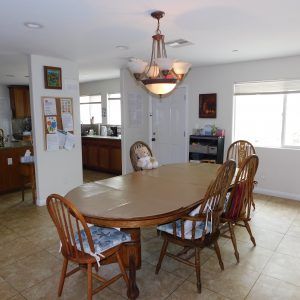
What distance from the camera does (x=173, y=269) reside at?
8.17 ft

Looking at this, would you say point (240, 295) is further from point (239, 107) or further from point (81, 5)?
point (239, 107)

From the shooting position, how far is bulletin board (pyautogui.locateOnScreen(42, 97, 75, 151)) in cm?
403

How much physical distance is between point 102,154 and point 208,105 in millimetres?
2690

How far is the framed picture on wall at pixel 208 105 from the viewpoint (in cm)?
493

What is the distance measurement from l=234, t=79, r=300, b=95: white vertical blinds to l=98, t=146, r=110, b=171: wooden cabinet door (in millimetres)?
3053

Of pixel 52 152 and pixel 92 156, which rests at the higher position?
pixel 52 152

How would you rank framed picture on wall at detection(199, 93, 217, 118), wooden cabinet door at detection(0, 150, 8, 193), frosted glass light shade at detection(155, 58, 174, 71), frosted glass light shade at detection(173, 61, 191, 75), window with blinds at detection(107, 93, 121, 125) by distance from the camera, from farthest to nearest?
window with blinds at detection(107, 93, 121, 125) < framed picture on wall at detection(199, 93, 217, 118) < wooden cabinet door at detection(0, 150, 8, 193) < frosted glass light shade at detection(173, 61, 191, 75) < frosted glass light shade at detection(155, 58, 174, 71)

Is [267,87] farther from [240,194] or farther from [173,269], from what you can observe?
[173,269]

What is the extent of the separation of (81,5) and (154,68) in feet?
2.59

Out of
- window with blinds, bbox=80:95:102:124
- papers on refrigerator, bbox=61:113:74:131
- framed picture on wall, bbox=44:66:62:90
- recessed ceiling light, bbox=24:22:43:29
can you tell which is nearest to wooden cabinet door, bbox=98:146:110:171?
window with blinds, bbox=80:95:102:124

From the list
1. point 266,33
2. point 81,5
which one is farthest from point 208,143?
point 81,5

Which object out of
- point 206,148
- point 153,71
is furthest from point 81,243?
point 206,148

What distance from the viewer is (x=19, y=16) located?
2.35m

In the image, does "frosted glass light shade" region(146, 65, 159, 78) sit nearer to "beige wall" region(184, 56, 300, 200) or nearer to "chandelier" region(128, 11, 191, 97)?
"chandelier" region(128, 11, 191, 97)
